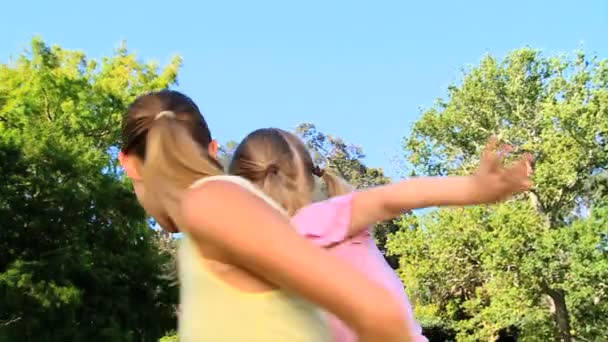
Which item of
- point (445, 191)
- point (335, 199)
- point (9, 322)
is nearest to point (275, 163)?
point (335, 199)

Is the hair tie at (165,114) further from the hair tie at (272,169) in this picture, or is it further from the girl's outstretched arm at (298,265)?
the hair tie at (272,169)

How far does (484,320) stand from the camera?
82.9ft

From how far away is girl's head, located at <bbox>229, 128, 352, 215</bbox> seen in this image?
233 centimetres

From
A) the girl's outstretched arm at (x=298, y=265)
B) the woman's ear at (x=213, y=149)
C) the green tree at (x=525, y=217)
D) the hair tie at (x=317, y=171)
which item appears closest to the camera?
the girl's outstretched arm at (x=298, y=265)

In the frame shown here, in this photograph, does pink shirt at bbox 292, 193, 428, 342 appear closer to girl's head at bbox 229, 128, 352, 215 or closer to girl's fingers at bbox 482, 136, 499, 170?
girl's head at bbox 229, 128, 352, 215

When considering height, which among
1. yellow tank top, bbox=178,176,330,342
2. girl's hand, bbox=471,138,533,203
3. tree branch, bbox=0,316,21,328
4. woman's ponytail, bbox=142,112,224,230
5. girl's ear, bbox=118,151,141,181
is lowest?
yellow tank top, bbox=178,176,330,342

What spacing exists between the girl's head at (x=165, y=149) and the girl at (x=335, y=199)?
2.48 feet

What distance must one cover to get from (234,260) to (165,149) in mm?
295

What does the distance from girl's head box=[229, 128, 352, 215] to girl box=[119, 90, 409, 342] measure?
0.83 meters

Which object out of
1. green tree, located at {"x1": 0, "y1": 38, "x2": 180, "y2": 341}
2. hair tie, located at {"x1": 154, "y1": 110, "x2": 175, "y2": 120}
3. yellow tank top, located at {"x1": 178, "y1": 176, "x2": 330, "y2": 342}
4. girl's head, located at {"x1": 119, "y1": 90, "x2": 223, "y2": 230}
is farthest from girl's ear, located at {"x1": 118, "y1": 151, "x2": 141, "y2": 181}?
green tree, located at {"x1": 0, "y1": 38, "x2": 180, "y2": 341}

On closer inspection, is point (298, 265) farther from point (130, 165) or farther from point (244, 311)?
point (130, 165)

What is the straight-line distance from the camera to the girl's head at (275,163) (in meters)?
2.33

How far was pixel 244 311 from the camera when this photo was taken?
1185mm

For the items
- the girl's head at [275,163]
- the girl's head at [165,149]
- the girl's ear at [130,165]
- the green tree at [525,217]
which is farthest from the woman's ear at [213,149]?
the green tree at [525,217]
